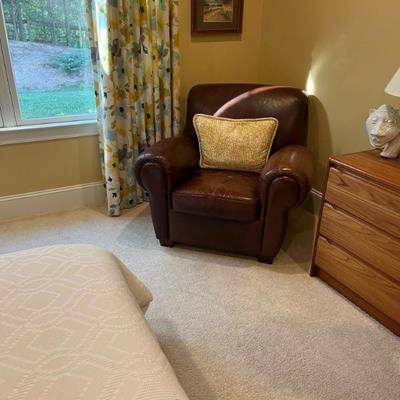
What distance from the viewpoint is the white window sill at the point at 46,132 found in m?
2.56

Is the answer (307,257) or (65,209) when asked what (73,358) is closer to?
(307,257)

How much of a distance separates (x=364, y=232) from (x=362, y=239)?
0.04 meters

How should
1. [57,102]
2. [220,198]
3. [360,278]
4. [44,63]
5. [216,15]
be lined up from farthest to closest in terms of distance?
[216,15], [57,102], [44,63], [220,198], [360,278]

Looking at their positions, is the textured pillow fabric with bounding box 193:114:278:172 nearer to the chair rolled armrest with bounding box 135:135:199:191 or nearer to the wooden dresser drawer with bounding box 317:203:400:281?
the chair rolled armrest with bounding box 135:135:199:191

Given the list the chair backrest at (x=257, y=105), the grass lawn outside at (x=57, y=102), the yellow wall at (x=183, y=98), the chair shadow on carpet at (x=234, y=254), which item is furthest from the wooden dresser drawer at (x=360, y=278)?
the grass lawn outside at (x=57, y=102)

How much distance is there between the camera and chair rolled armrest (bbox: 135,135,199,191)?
2.21 metres

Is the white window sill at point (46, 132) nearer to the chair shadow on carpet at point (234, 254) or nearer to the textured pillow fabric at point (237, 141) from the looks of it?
the chair shadow on carpet at point (234, 254)

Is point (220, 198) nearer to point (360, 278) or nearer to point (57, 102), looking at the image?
point (360, 278)

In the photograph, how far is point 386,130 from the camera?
1817 mm

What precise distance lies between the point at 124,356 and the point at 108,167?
1.88 metres

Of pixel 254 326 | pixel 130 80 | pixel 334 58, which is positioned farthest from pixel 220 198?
pixel 334 58

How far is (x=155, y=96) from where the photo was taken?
2.72m

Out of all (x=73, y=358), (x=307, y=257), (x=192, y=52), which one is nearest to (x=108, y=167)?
(x=192, y=52)

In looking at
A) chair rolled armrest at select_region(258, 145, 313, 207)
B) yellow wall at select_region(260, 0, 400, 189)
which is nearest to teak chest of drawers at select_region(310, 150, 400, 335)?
chair rolled armrest at select_region(258, 145, 313, 207)
